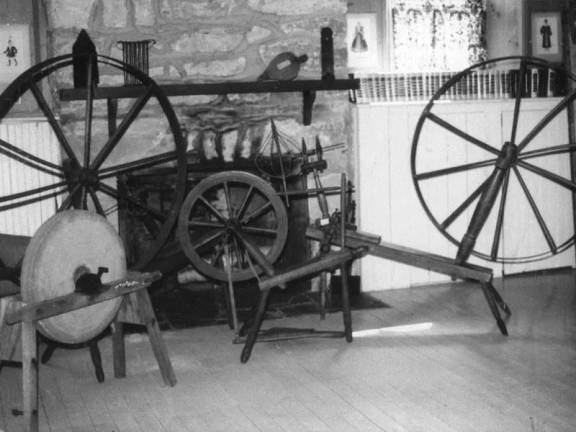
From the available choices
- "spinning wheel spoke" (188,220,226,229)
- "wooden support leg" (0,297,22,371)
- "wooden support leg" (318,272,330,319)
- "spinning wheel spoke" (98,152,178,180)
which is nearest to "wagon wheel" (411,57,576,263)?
"wooden support leg" (318,272,330,319)

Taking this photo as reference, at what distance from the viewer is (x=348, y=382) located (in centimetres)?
360

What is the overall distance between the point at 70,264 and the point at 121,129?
4.18 feet

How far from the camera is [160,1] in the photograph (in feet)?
15.3

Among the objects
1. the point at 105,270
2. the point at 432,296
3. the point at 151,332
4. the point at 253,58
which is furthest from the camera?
the point at 432,296

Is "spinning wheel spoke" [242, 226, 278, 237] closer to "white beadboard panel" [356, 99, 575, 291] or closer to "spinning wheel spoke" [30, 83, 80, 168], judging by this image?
"spinning wheel spoke" [30, 83, 80, 168]

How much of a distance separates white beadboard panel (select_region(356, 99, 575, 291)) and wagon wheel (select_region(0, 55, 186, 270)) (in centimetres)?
123

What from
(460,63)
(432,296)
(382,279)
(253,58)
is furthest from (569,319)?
(253,58)

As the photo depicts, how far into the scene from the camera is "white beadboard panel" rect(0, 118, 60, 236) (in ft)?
15.1

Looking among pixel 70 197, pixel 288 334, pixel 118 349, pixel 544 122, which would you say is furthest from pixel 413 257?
pixel 70 197

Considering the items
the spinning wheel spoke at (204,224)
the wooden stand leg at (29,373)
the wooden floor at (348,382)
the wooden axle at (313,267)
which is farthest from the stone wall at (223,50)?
the wooden stand leg at (29,373)

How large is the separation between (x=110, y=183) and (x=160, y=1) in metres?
0.99

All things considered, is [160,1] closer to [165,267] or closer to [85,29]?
[85,29]

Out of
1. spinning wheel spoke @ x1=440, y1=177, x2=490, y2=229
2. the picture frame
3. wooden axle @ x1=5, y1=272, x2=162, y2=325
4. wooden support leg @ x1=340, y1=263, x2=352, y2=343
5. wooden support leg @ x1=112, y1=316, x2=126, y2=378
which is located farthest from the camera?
the picture frame

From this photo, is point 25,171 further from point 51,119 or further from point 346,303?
point 346,303
